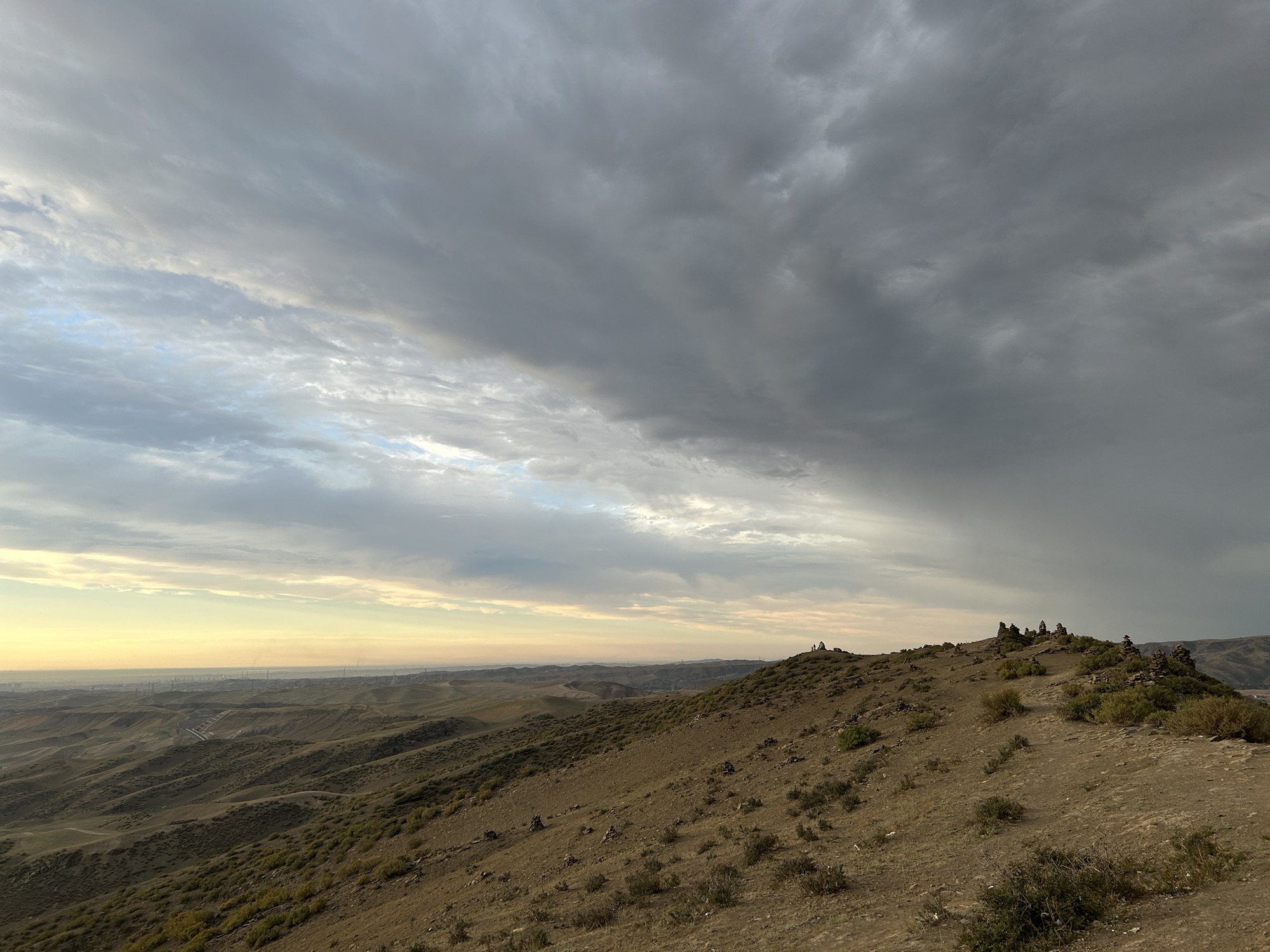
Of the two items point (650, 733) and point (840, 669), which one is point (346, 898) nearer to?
point (650, 733)

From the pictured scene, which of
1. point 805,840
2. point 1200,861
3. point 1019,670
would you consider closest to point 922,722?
point 1019,670

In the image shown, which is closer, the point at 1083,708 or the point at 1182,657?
the point at 1083,708

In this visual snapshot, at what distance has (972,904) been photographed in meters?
9.57

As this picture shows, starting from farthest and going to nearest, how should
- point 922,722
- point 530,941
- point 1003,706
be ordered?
point 922,722 → point 1003,706 → point 530,941

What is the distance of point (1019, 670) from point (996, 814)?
19.7 m

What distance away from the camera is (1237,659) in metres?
163

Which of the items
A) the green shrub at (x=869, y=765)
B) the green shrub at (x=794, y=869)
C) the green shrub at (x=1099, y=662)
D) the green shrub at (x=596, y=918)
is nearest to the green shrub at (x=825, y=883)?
the green shrub at (x=794, y=869)

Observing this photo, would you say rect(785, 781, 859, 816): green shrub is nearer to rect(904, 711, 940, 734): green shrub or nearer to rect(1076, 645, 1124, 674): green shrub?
rect(904, 711, 940, 734): green shrub

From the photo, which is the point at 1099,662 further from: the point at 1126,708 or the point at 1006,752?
the point at 1006,752

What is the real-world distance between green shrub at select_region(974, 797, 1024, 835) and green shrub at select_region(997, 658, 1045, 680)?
17.9m

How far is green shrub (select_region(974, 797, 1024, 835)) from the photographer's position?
12.9m

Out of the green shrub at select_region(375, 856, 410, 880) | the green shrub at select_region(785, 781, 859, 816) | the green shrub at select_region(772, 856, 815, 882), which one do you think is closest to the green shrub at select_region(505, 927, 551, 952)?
the green shrub at select_region(772, 856, 815, 882)

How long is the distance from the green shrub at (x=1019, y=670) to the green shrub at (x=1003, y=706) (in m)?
6.93

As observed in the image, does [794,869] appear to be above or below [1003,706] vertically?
below
